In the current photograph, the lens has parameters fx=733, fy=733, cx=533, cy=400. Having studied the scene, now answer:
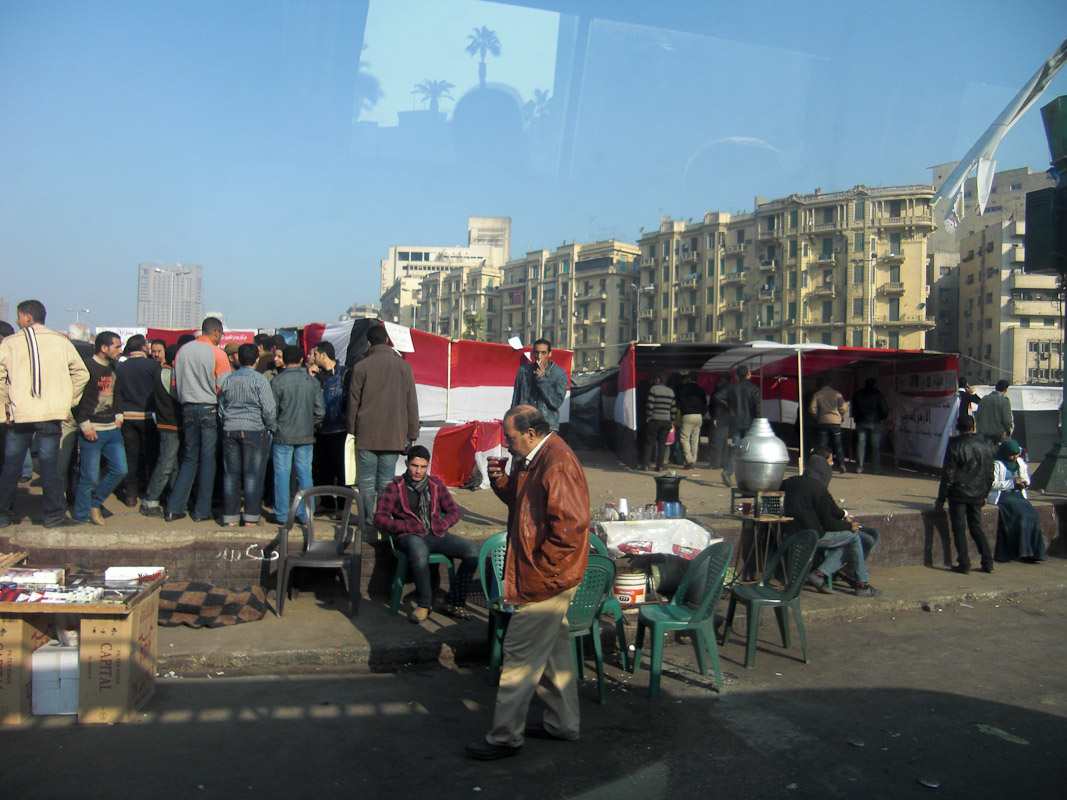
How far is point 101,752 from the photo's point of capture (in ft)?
12.0

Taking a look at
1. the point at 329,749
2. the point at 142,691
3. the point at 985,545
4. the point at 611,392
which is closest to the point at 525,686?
the point at 329,749

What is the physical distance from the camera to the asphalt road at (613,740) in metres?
3.46

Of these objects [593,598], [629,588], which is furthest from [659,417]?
[593,598]

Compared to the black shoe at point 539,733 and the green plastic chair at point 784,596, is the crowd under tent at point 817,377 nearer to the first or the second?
the green plastic chair at point 784,596

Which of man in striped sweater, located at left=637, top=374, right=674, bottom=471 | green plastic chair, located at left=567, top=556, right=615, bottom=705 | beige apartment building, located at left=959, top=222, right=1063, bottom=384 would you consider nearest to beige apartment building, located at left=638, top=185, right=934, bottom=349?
beige apartment building, located at left=959, top=222, right=1063, bottom=384

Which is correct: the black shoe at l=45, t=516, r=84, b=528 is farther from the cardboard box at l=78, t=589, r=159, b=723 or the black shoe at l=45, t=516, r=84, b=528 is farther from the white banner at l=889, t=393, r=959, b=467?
the white banner at l=889, t=393, r=959, b=467

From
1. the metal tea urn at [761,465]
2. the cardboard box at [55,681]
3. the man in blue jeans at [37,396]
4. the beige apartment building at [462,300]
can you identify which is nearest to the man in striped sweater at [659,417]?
the metal tea urn at [761,465]

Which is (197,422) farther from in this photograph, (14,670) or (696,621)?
(696,621)

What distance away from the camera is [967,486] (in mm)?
8031

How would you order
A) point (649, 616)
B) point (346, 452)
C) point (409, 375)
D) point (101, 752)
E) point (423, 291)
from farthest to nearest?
point (423, 291), point (346, 452), point (409, 375), point (649, 616), point (101, 752)

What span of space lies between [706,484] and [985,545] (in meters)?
3.76

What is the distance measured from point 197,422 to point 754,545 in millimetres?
5473

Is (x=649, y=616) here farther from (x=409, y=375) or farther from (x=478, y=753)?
(x=409, y=375)

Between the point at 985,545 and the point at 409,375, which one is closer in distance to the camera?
the point at 409,375
